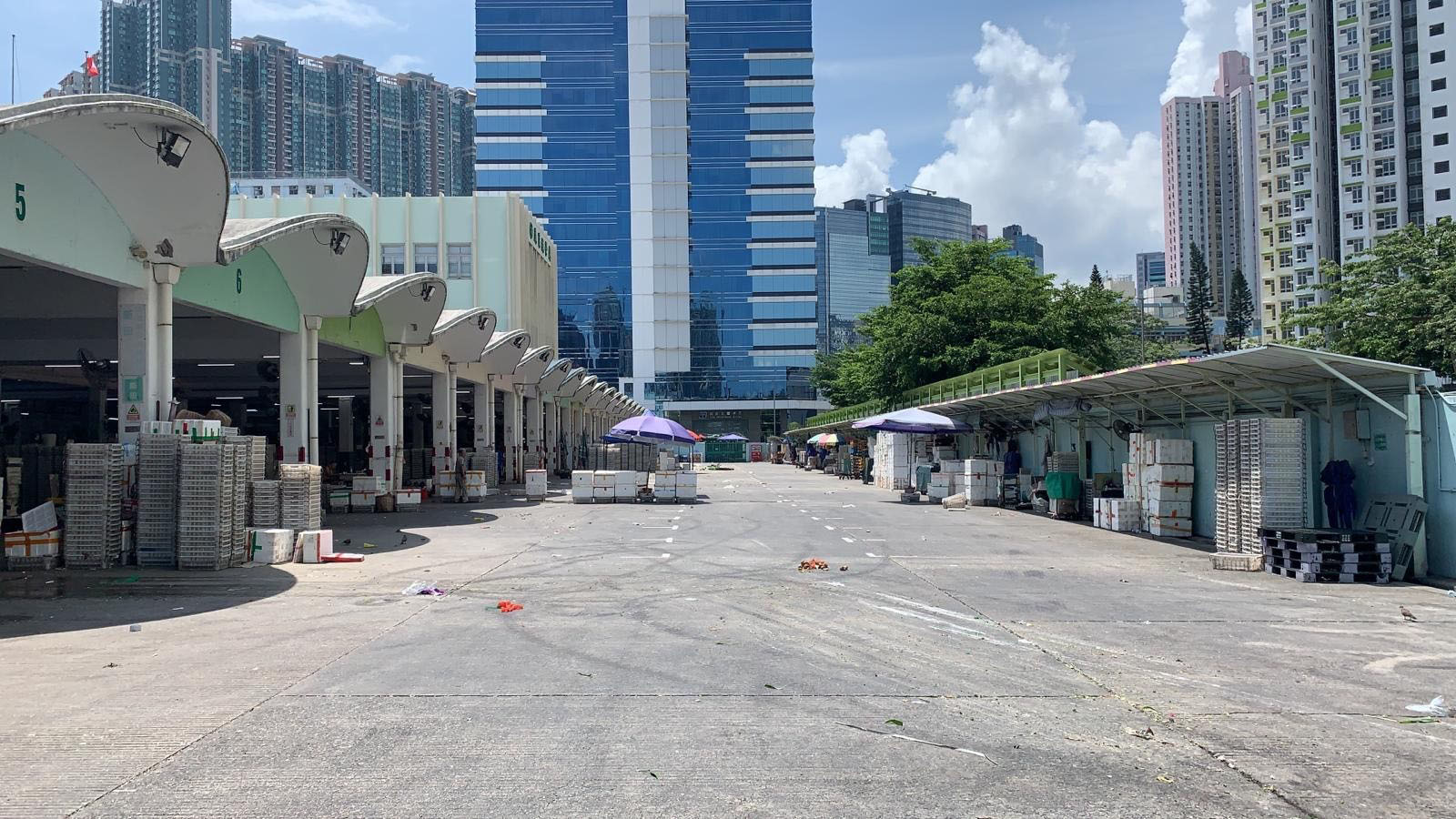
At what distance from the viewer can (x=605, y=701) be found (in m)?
7.00

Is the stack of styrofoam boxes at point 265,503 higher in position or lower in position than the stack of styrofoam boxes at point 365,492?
higher

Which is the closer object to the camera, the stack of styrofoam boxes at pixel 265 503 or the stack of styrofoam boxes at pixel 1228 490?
the stack of styrofoam boxes at pixel 265 503

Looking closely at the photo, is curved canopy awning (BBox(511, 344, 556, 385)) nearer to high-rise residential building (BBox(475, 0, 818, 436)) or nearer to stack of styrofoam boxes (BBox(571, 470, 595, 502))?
stack of styrofoam boxes (BBox(571, 470, 595, 502))

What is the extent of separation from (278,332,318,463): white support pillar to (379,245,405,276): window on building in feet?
127

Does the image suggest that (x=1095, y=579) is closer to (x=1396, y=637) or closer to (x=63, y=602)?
(x=1396, y=637)

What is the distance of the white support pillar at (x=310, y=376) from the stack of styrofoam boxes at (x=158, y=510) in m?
7.46

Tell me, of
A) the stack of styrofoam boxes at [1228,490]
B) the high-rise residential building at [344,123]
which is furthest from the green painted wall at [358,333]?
the high-rise residential building at [344,123]

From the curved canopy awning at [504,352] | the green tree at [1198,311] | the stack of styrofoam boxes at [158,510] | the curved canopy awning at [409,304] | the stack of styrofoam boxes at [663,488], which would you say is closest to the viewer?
the stack of styrofoam boxes at [158,510]

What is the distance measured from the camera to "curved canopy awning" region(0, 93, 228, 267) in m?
12.4

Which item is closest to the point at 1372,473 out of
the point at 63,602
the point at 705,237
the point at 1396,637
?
the point at 1396,637

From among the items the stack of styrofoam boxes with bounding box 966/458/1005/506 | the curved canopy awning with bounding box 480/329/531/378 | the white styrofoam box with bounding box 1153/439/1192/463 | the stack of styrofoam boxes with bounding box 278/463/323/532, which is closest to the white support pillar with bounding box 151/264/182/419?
the stack of styrofoam boxes with bounding box 278/463/323/532

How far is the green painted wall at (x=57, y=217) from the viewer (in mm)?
11875

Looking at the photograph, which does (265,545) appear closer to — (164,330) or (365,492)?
(164,330)

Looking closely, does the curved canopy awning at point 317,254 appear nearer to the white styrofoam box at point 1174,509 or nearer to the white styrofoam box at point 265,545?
the white styrofoam box at point 265,545
